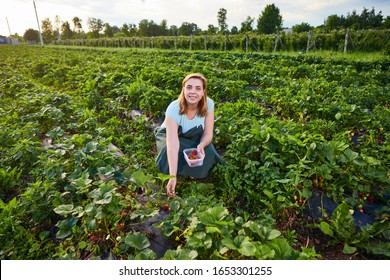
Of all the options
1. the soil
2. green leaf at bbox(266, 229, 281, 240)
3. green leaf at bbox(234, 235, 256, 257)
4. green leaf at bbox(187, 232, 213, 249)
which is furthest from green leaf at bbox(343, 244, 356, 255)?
green leaf at bbox(187, 232, 213, 249)

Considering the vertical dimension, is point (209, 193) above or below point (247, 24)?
below

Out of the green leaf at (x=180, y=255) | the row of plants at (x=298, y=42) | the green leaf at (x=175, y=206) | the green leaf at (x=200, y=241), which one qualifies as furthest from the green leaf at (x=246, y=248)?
the row of plants at (x=298, y=42)

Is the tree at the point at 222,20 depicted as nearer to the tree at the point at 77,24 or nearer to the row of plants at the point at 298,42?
the row of plants at the point at 298,42

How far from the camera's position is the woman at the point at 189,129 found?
2898 mm

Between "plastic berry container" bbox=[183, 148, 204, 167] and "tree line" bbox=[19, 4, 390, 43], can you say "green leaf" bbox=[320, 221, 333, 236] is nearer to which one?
"plastic berry container" bbox=[183, 148, 204, 167]

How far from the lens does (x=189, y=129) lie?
3.14m

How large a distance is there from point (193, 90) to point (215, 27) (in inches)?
1744

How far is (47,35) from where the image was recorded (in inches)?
2773

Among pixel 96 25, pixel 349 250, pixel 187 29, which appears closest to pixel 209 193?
pixel 349 250

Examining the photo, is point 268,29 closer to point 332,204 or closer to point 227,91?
point 227,91

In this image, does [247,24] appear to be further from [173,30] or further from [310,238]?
[310,238]

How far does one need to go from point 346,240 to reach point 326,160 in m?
0.94

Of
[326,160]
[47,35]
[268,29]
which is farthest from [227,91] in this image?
[47,35]

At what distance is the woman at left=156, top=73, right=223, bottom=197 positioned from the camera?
2.90 metres
